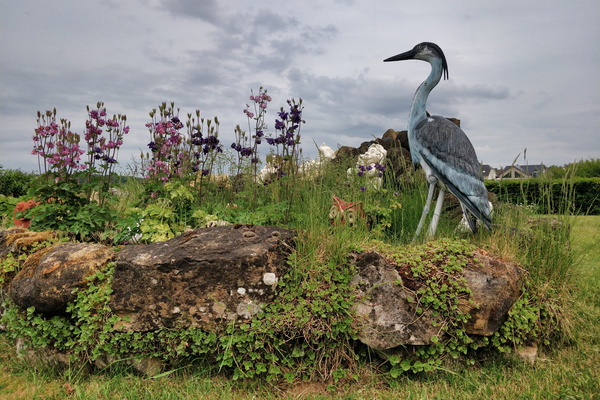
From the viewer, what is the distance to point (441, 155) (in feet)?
16.3

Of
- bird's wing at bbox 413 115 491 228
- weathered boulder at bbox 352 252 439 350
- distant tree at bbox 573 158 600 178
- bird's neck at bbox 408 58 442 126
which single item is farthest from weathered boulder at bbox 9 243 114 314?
distant tree at bbox 573 158 600 178

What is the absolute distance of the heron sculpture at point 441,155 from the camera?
4871mm

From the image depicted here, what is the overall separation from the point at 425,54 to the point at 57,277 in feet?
15.4

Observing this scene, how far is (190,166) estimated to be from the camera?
564 centimetres

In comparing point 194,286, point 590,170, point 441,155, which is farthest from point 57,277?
point 590,170

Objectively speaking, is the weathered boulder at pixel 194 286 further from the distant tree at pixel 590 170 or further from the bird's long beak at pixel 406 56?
the distant tree at pixel 590 170

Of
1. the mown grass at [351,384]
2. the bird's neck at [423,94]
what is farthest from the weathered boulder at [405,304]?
the bird's neck at [423,94]

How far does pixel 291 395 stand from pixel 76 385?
5.71ft

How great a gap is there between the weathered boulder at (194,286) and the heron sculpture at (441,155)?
231 cm

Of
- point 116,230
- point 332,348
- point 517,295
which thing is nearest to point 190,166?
point 116,230

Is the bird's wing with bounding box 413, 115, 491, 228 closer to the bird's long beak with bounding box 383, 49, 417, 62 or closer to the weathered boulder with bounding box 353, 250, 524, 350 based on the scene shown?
the bird's long beak with bounding box 383, 49, 417, 62

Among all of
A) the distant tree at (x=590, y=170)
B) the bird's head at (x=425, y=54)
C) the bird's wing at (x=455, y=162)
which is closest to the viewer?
the bird's wing at (x=455, y=162)

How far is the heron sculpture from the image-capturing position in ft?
16.0

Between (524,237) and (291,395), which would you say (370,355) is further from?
(524,237)
